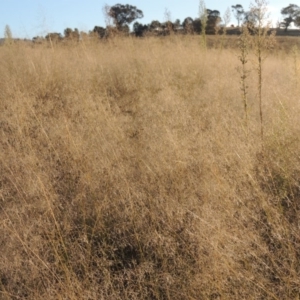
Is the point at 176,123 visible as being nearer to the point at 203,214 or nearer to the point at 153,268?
the point at 203,214

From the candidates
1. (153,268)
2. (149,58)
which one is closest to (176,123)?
(153,268)

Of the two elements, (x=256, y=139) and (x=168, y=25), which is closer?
(x=256, y=139)

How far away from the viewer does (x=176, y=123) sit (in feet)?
9.89

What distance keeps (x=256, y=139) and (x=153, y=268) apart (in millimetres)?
1400

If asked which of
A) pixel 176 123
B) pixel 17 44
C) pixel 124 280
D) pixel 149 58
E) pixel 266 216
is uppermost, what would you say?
pixel 17 44

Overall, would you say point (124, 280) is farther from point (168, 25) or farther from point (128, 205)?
point (168, 25)

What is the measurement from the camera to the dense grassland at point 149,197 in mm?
1544

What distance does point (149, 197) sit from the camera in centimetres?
203

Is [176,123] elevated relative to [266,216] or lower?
elevated

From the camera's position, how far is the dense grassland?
1544 millimetres

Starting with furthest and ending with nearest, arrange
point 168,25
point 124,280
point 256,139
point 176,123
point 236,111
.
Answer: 1. point 168,25
2. point 236,111
3. point 176,123
4. point 256,139
5. point 124,280

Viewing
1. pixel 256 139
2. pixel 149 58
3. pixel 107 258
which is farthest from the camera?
pixel 149 58

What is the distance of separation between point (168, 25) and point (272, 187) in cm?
492

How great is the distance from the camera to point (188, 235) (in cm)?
173
